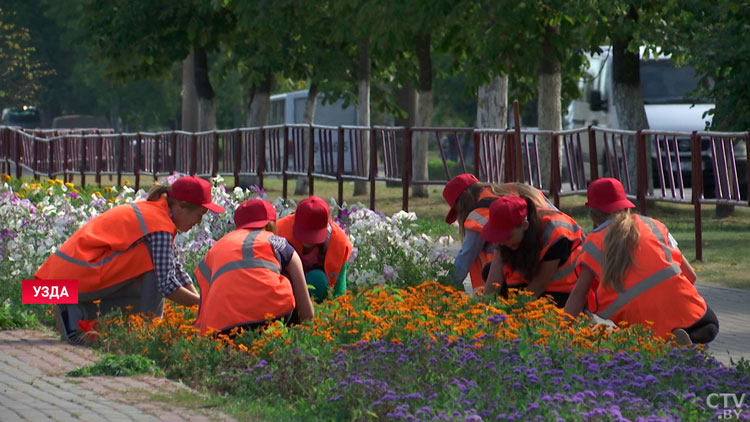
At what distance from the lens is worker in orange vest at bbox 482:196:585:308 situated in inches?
331

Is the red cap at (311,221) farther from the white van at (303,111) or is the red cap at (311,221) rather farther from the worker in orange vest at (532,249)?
the white van at (303,111)

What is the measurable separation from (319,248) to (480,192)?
113 centimetres

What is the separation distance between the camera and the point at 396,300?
8898 mm

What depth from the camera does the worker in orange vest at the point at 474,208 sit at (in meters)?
9.01

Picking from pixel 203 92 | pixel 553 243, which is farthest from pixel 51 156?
pixel 553 243

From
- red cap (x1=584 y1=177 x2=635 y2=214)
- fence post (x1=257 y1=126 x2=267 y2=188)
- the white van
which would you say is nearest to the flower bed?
red cap (x1=584 y1=177 x2=635 y2=214)

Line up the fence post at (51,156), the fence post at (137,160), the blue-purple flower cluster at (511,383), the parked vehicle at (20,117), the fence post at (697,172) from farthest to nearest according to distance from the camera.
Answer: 1. the parked vehicle at (20,117)
2. the fence post at (51,156)
3. the fence post at (137,160)
4. the fence post at (697,172)
5. the blue-purple flower cluster at (511,383)

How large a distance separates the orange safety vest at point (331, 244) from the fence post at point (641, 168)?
619cm

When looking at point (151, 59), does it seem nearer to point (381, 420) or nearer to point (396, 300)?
point (396, 300)

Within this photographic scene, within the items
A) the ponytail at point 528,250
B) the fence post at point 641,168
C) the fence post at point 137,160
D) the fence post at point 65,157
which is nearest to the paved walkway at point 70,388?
the ponytail at point 528,250

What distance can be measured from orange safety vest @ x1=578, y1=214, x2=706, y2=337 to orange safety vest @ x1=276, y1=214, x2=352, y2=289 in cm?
199

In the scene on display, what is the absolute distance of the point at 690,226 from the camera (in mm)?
19609

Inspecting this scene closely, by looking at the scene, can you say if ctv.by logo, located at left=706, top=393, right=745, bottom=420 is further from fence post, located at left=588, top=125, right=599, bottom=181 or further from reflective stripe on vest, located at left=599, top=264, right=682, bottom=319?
fence post, located at left=588, top=125, right=599, bottom=181

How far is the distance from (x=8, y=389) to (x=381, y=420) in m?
2.29
